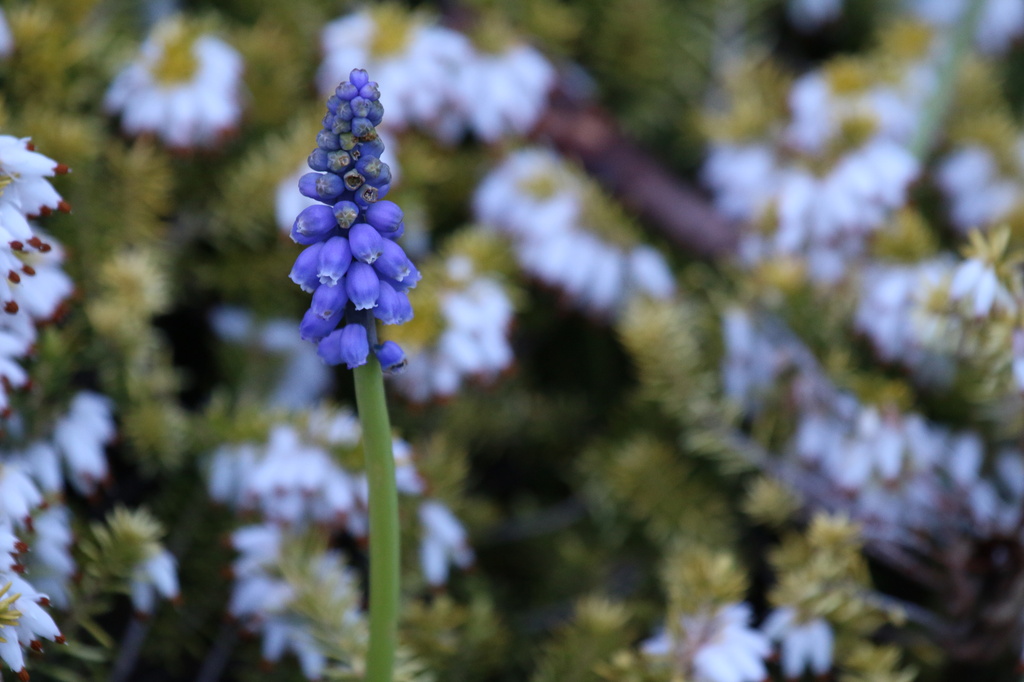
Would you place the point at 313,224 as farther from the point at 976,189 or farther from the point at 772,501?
the point at 976,189

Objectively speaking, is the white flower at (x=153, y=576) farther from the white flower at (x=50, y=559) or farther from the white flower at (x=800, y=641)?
the white flower at (x=800, y=641)

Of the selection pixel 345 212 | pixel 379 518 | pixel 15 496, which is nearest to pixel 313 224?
pixel 345 212

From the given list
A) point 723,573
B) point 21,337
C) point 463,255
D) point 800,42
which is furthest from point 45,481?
point 800,42

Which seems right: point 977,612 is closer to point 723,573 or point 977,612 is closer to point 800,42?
point 723,573

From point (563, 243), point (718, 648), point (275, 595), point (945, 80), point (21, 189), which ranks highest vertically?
A: point (945, 80)

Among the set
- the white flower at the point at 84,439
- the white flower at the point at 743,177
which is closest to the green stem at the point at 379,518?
the white flower at the point at 84,439

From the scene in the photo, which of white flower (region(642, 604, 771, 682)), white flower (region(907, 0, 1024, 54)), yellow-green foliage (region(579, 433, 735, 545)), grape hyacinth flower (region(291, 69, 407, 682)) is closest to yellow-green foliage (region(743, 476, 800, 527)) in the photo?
yellow-green foliage (region(579, 433, 735, 545))

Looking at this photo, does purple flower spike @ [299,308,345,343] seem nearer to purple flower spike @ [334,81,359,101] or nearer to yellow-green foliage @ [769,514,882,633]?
purple flower spike @ [334,81,359,101]
